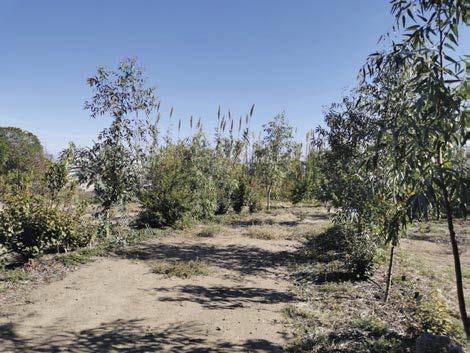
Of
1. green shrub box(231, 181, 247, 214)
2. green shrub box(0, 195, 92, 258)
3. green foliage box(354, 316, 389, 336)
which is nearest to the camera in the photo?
green foliage box(354, 316, 389, 336)

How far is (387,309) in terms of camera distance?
6.79 metres

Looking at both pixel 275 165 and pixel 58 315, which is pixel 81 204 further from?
pixel 275 165

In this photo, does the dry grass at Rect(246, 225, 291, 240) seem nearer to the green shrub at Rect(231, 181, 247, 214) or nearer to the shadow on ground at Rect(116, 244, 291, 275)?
the shadow on ground at Rect(116, 244, 291, 275)

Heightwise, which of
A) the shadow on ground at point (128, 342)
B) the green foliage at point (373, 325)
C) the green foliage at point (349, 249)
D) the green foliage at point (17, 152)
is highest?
the green foliage at point (17, 152)

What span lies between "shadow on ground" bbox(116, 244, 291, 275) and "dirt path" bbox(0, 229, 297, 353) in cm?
11

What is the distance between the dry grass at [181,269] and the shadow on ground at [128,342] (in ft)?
9.11

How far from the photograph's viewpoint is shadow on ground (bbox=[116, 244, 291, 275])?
9971 mm

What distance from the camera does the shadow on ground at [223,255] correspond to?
997 cm

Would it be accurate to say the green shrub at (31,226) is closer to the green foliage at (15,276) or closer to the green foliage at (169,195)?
the green foliage at (15,276)

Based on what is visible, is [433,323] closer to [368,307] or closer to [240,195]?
[368,307]

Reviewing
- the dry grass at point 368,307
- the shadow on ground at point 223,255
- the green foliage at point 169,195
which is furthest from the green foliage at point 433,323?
the green foliage at point 169,195

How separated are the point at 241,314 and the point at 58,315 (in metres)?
2.85

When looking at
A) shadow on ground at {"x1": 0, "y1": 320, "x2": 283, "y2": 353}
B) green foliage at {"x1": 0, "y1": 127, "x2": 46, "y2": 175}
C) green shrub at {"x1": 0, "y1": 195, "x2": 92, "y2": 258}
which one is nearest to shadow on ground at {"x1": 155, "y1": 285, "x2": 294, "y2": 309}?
shadow on ground at {"x1": 0, "y1": 320, "x2": 283, "y2": 353}

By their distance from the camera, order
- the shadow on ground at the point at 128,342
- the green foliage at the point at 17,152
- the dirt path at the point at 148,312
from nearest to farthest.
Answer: the shadow on ground at the point at 128,342
the dirt path at the point at 148,312
the green foliage at the point at 17,152
